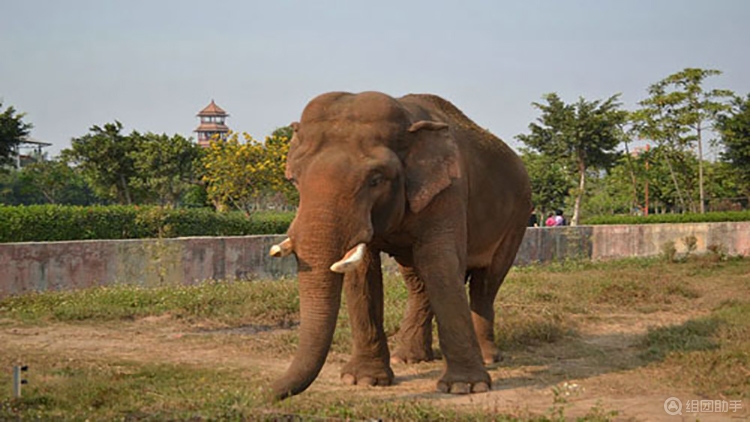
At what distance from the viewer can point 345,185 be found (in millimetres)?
5832

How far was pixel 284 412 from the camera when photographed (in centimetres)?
531

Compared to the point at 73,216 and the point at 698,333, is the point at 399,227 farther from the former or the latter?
the point at 73,216

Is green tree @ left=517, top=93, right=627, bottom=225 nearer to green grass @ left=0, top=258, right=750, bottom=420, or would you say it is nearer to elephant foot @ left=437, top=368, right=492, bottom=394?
green grass @ left=0, top=258, right=750, bottom=420

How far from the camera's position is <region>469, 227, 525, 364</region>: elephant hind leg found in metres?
8.34

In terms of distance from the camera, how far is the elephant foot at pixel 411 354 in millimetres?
8219

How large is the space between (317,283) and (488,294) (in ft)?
11.4

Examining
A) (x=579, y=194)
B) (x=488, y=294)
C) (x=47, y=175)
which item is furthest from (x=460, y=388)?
(x=47, y=175)

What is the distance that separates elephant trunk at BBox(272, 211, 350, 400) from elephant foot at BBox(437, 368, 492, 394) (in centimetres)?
145

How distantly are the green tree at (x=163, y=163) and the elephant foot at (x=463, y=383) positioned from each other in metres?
32.4

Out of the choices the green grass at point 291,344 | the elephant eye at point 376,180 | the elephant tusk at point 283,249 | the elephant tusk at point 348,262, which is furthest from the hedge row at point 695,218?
the elephant tusk at point 283,249

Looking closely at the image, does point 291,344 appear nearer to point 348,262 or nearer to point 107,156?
point 348,262

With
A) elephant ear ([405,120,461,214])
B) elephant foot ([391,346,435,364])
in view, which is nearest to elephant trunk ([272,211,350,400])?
elephant ear ([405,120,461,214])

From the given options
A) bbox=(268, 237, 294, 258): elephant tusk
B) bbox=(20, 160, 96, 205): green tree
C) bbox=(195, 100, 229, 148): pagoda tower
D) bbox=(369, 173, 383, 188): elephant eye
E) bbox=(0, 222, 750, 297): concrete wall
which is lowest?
bbox=(0, 222, 750, 297): concrete wall

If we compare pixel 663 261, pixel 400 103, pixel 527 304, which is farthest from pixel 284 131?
pixel 400 103
